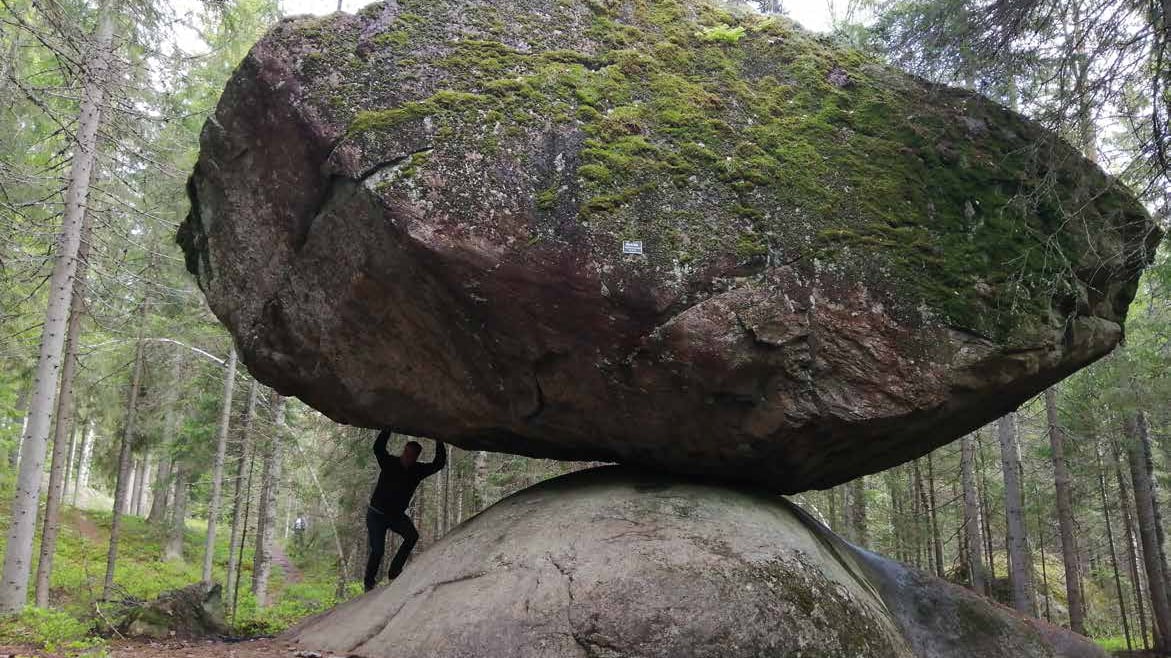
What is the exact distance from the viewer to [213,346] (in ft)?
52.7

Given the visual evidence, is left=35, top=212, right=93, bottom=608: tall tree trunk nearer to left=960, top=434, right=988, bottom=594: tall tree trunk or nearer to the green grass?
the green grass

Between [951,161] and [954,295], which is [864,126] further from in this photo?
[954,295]

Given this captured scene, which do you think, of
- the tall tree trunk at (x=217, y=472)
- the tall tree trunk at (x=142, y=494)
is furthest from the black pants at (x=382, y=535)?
the tall tree trunk at (x=142, y=494)

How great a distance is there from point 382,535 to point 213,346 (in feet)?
33.2

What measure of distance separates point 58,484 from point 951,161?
1207 cm

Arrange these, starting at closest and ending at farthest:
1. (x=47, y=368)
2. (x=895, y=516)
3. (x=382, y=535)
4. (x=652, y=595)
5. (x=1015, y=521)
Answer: (x=652, y=595), (x=382, y=535), (x=47, y=368), (x=1015, y=521), (x=895, y=516)

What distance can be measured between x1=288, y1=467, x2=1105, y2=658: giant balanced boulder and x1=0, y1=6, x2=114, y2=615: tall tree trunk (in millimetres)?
4696

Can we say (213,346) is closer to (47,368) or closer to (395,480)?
(47,368)

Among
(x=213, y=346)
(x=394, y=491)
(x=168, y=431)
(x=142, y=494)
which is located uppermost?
(x=213, y=346)

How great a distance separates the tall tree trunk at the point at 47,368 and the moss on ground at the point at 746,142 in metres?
4.57

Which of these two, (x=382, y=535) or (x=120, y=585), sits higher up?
(x=382, y=535)

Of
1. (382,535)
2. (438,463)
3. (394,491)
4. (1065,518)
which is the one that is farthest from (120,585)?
(1065,518)

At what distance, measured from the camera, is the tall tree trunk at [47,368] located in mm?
8672

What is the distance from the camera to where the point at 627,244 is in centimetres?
571
